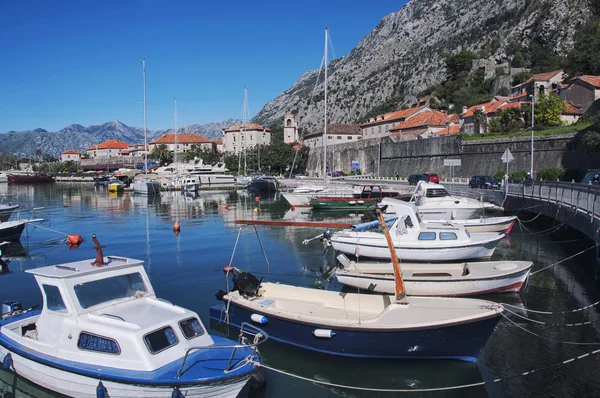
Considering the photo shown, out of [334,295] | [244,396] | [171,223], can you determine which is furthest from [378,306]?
[171,223]

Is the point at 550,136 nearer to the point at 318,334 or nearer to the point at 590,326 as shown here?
the point at 590,326

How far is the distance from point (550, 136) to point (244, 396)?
45.6m

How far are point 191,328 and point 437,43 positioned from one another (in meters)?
150

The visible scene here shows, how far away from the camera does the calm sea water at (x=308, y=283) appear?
10062 mm

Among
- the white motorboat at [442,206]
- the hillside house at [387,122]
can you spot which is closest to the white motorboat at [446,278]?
the white motorboat at [442,206]

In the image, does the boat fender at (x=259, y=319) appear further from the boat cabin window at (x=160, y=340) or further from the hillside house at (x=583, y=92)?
the hillside house at (x=583, y=92)

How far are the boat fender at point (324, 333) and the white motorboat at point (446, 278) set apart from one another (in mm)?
4622

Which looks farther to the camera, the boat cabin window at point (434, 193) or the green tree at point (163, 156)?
the green tree at point (163, 156)

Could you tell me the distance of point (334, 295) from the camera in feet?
41.9

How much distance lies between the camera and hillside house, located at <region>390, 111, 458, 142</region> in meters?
72.0

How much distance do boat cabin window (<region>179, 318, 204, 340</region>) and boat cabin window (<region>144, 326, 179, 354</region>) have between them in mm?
272

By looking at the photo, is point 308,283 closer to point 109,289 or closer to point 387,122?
point 109,289

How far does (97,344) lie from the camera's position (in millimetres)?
8633

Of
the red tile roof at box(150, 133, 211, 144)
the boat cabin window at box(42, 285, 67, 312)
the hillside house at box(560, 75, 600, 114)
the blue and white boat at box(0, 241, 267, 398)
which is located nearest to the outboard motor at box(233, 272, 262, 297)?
the blue and white boat at box(0, 241, 267, 398)
